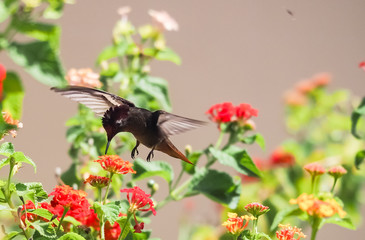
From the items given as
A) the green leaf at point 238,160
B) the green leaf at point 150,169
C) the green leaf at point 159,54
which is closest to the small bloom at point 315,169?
the green leaf at point 238,160

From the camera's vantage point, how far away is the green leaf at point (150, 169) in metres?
1.43

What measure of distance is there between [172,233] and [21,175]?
0.89m

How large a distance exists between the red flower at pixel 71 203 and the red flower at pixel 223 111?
21.7 inches

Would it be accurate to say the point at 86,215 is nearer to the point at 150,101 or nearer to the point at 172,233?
the point at 150,101

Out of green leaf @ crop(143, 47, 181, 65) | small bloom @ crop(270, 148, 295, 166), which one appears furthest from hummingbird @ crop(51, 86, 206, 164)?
small bloom @ crop(270, 148, 295, 166)

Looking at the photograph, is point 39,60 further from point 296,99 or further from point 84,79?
point 296,99

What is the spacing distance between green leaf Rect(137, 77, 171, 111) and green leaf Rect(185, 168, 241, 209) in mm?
303

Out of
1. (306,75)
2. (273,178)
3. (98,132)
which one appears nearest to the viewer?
(98,132)

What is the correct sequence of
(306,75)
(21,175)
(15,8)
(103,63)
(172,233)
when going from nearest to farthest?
1. (15,8)
2. (103,63)
3. (21,175)
4. (172,233)
5. (306,75)

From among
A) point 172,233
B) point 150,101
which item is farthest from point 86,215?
point 172,233

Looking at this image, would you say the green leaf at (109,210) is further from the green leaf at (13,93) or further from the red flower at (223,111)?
the red flower at (223,111)

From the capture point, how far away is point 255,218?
103cm

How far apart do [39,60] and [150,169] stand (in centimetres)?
44

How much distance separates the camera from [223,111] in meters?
1.48
